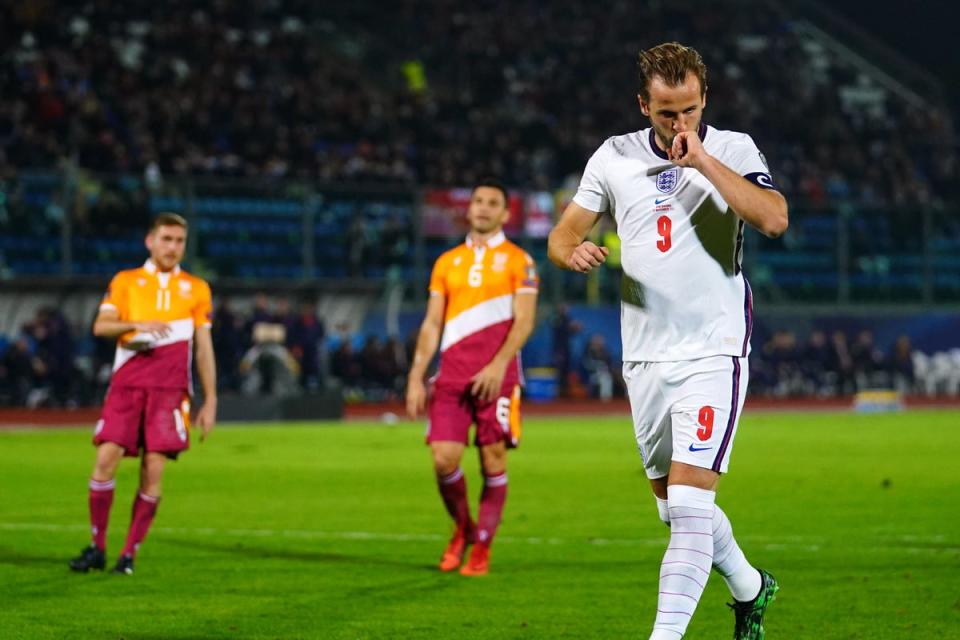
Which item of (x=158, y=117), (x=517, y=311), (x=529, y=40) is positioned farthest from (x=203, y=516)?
(x=529, y=40)

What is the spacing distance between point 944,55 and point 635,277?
4370 cm

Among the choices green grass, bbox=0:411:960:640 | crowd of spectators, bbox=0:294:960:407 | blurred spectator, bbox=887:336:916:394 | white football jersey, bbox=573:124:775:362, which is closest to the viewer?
white football jersey, bbox=573:124:775:362

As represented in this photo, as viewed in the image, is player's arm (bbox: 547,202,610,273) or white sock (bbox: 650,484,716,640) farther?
player's arm (bbox: 547,202,610,273)

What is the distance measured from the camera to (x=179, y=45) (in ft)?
108

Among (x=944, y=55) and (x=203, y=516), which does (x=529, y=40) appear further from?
(x=203, y=516)

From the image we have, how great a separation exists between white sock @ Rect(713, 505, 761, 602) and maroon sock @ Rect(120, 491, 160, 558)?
14.0 ft

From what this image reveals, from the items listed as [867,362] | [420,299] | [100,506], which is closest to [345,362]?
[420,299]

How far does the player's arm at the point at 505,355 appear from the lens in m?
9.27

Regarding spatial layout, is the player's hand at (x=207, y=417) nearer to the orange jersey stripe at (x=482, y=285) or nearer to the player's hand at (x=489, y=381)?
the orange jersey stripe at (x=482, y=285)

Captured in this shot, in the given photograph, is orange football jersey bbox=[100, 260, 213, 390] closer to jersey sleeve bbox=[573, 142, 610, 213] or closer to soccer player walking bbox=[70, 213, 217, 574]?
soccer player walking bbox=[70, 213, 217, 574]

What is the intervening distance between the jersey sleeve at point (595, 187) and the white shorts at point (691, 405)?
582mm

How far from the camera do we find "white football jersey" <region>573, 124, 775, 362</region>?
5.69m

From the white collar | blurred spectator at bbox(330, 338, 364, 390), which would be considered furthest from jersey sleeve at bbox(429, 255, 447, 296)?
blurred spectator at bbox(330, 338, 364, 390)

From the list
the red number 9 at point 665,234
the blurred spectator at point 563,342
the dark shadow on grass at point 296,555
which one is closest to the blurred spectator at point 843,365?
the blurred spectator at point 563,342
